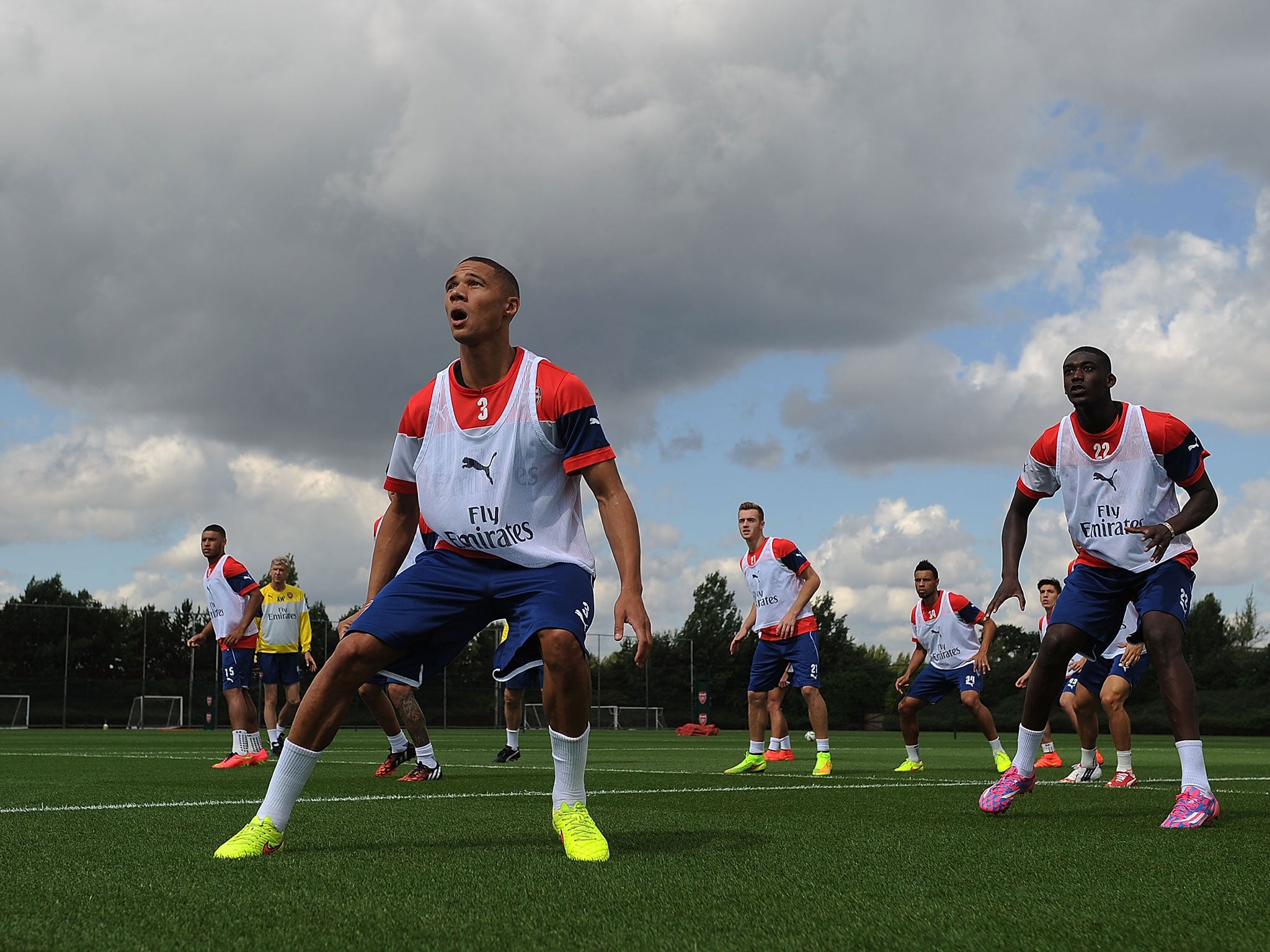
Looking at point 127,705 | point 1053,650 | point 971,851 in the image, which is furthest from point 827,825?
point 127,705

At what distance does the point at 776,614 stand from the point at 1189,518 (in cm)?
683

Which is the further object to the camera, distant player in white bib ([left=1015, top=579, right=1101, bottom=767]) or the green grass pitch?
distant player in white bib ([left=1015, top=579, right=1101, bottom=767])

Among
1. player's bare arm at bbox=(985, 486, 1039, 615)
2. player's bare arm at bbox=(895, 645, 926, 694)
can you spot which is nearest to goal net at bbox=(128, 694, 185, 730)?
player's bare arm at bbox=(895, 645, 926, 694)

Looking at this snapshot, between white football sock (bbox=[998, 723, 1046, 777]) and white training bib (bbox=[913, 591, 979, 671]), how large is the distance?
637 cm

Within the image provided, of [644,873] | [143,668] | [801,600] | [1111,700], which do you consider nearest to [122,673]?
[143,668]

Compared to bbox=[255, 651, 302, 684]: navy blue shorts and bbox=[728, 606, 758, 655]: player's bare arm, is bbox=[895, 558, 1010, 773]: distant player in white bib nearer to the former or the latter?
bbox=[728, 606, 758, 655]: player's bare arm

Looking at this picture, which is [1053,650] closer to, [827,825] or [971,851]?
[827,825]

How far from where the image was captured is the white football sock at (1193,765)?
5742mm

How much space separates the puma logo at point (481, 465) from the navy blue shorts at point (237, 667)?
8231 millimetres

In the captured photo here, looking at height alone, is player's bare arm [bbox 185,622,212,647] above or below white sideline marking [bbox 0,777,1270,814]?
above

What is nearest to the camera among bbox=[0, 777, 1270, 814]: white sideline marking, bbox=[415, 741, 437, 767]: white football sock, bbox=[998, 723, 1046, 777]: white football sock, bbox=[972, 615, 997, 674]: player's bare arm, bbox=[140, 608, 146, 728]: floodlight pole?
bbox=[998, 723, 1046, 777]: white football sock

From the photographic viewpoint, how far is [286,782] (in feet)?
14.6

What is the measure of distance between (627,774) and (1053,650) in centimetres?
490

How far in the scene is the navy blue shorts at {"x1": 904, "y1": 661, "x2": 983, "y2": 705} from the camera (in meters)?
12.7
